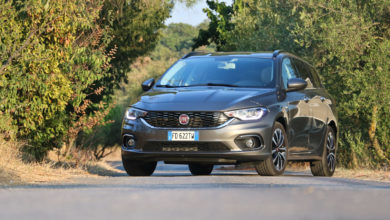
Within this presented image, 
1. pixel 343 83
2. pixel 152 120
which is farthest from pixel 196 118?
pixel 343 83

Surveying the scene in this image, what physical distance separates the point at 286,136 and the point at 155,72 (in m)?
48.5

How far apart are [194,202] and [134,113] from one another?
449 centimetres

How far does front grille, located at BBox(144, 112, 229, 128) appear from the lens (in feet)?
34.6

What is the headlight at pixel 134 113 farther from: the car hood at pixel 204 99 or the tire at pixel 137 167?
the tire at pixel 137 167

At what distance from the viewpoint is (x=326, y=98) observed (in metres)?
13.8

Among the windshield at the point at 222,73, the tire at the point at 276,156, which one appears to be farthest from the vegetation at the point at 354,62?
the tire at the point at 276,156

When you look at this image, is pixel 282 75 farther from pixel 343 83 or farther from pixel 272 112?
pixel 343 83

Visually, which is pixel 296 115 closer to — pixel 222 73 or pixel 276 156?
pixel 276 156

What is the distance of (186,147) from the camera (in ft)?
35.0

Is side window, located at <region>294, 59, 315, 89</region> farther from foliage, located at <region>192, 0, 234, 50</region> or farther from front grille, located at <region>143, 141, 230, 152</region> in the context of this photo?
foliage, located at <region>192, 0, 234, 50</region>

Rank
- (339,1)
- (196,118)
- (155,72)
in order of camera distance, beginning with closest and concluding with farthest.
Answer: (196,118), (339,1), (155,72)

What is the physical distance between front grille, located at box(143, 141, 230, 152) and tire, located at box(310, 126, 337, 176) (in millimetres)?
3049

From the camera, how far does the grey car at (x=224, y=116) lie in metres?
10.6

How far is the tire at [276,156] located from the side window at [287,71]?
1.01m
